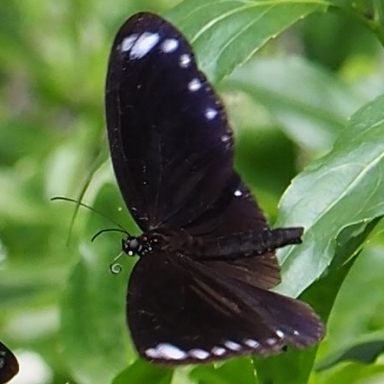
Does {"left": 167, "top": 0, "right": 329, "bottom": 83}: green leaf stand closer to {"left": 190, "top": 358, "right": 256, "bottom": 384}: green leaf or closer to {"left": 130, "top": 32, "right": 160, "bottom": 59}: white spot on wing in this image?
{"left": 130, "top": 32, "right": 160, "bottom": 59}: white spot on wing

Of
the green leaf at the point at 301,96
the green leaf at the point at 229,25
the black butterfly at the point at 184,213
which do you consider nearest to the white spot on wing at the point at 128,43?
the black butterfly at the point at 184,213

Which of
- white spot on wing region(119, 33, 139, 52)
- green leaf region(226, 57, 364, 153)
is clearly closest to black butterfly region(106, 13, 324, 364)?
white spot on wing region(119, 33, 139, 52)

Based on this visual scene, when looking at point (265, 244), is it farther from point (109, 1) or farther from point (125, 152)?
point (109, 1)

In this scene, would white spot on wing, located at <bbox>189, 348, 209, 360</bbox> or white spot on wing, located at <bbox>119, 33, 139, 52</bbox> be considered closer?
white spot on wing, located at <bbox>189, 348, 209, 360</bbox>

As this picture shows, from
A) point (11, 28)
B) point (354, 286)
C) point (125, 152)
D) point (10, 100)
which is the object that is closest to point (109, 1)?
point (11, 28)

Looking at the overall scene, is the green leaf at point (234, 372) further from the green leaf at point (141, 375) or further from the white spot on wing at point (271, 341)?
the white spot on wing at point (271, 341)

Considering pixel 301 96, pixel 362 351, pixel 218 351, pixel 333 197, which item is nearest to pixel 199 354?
pixel 218 351

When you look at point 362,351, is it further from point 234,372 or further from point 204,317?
point 204,317

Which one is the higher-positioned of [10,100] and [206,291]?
[10,100]
